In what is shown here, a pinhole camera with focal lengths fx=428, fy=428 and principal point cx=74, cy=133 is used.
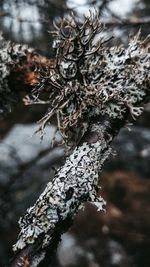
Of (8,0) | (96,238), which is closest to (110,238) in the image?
(96,238)

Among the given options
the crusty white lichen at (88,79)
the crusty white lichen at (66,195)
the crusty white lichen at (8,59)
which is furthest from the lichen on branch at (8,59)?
the crusty white lichen at (66,195)

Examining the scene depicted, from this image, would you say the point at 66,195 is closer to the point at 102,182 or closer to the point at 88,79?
the point at 88,79

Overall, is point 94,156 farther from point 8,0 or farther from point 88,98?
point 8,0

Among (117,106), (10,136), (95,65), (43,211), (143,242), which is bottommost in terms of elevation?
(143,242)

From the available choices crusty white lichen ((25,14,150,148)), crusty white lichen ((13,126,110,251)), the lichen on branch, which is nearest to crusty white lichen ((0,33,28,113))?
the lichen on branch

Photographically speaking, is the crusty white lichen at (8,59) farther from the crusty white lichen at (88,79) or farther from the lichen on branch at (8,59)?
the crusty white lichen at (88,79)

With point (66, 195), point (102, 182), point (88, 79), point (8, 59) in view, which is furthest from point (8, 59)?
point (102, 182)

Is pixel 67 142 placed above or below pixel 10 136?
above
